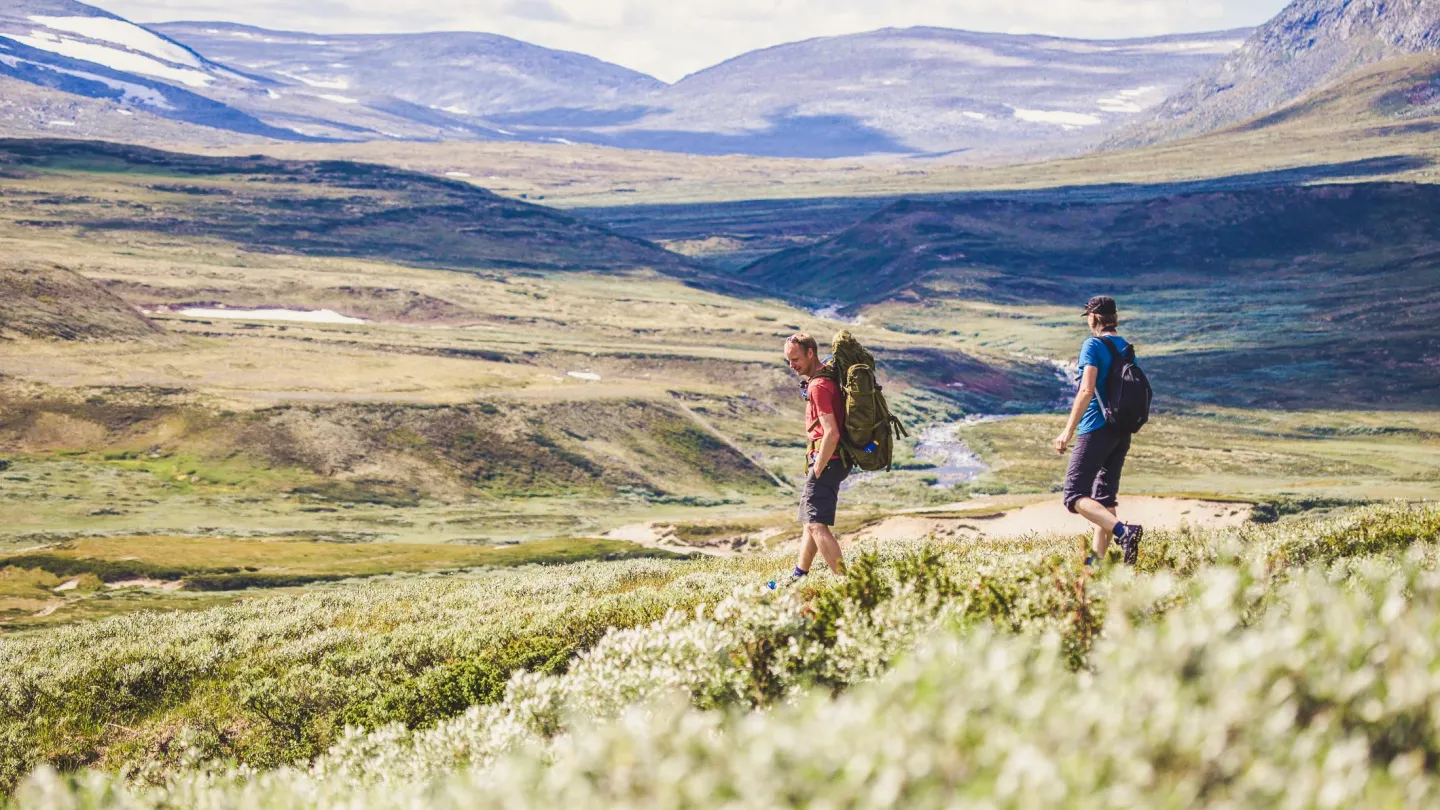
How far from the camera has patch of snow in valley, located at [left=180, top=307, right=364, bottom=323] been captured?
14750 centimetres

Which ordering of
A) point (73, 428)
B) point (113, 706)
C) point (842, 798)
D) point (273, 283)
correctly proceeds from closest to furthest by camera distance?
point (842, 798), point (113, 706), point (73, 428), point (273, 283)

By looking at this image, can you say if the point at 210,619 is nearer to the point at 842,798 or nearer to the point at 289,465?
the point at 842,798

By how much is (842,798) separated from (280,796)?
3652 mm

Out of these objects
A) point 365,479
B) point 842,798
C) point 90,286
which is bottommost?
point 365,479

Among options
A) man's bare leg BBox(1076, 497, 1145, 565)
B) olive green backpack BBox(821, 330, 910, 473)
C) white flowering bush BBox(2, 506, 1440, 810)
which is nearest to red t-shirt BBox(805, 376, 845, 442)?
olive green backpack BBox(821, 330, 910, 473)

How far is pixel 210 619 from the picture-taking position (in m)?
23.0

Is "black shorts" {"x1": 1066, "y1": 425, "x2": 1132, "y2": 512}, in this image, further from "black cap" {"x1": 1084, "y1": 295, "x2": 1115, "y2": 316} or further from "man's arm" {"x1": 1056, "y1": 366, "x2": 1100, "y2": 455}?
"black cap" {"x1": 1084, "y1": 295, "x2": 1115, "y2": 316}

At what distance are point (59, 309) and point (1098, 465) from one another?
119287mm

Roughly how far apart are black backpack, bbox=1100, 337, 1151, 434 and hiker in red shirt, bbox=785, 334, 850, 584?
9.81 feet

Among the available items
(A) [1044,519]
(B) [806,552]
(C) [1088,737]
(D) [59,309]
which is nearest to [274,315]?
(D) [59,309]

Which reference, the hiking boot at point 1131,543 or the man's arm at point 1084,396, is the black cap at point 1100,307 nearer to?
the man's arm at point 1084,396

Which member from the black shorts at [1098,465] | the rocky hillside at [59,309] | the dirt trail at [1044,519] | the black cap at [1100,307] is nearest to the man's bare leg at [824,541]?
the black shorts at [1098,465]

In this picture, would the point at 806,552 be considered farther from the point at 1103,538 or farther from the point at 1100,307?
the point at 1100,307

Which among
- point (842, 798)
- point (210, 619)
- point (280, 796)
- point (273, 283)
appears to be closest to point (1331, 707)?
point (842, 798)
